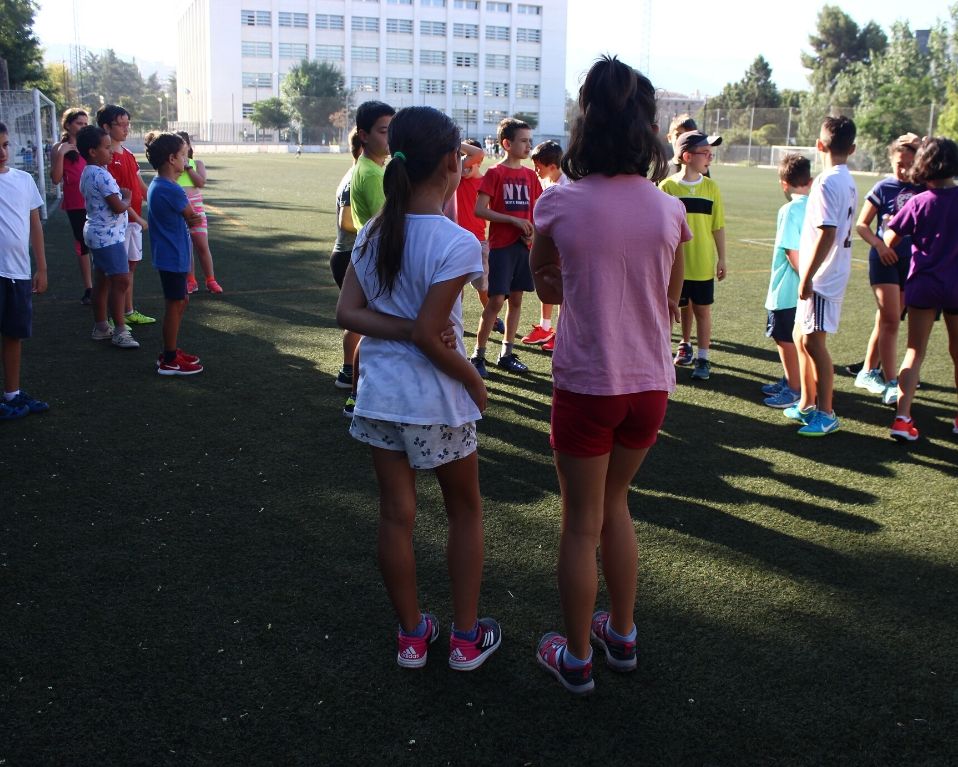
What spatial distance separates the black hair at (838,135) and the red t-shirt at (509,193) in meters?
2.47

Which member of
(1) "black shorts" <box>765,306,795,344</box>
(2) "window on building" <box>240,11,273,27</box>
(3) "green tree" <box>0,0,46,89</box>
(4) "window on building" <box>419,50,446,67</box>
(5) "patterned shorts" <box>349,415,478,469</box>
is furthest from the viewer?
(4) "window on building" <box>419,50,446,67</box>

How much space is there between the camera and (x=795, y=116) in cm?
5962

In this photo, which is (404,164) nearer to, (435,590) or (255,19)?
(435,590)

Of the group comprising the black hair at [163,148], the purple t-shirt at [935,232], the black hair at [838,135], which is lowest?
the purple t-shirt at [935,232]

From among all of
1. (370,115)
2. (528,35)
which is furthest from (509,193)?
(528,35)

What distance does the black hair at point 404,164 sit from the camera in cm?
276

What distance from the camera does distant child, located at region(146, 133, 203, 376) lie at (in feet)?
21.8

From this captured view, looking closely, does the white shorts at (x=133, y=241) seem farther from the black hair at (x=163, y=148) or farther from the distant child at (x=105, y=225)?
the black hair at (x=163, y=148)

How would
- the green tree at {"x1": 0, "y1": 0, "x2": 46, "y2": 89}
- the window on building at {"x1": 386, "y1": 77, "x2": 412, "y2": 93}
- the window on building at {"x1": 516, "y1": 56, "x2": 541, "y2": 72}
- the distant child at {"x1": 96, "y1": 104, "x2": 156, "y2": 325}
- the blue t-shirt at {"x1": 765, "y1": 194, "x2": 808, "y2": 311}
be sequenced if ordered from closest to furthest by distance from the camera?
the blue t-shirt at {"x1": 765, "y1": 194, "x2": 808, "y2": 311} → the distant child at {"x1": 96, "y1": 104, "x2": 156, "y2": 325} → the green tree at {"x1": 0, "y1": 0, "x2": 46, "y2": 89} → the window on building at {"x1": 386, "y1": 77, "x2": 412, "y2": 93} → the window on building at {"x1": 516, "y1": 56, "x2": 541, "y2": 72}

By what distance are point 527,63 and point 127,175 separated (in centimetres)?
10563

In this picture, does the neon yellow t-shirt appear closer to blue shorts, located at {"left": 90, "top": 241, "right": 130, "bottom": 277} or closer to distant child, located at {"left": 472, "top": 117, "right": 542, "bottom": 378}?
distant child, located at {"left": 472, "top": 117, "right": 542, "bottom": 378}

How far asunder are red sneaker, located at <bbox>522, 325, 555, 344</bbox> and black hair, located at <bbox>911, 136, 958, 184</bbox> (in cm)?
367

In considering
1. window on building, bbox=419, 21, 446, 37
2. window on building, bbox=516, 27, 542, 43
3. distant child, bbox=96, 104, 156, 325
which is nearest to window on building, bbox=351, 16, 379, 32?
window on building, bbox=419, 21, 446, 37

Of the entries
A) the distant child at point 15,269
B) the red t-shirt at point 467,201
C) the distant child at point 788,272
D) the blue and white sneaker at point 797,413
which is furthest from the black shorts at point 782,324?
the distant child at point 15,269
